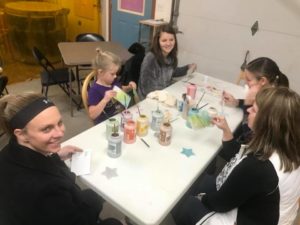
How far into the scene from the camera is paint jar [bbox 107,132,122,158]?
127 cm

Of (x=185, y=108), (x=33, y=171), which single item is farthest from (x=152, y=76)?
(x=33, y=171)

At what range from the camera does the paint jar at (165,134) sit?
140 cm

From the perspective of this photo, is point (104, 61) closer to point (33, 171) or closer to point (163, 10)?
point (33, 171)

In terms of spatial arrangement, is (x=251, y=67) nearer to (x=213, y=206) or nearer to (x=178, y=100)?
(x=178, y=100)

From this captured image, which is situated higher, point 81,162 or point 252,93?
point 252,93

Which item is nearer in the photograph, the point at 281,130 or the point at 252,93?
the point at 281,130

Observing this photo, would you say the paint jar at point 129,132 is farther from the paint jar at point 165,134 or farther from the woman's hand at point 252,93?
the woman's hand at point 252,93

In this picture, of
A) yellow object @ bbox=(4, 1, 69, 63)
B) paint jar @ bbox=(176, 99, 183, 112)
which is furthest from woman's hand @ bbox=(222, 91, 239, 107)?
yellow object @ bbox=(4, 1, 69, 63)

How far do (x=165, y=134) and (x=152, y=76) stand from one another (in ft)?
3.24

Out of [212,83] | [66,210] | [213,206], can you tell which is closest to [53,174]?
[66,210]

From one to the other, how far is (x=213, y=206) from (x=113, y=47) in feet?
8.50

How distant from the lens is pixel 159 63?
2297 millimetres

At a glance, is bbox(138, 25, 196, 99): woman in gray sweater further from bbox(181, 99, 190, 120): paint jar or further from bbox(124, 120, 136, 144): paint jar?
bbox(124, 120, 136, 144): paint jar

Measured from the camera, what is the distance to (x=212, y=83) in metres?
2.46
